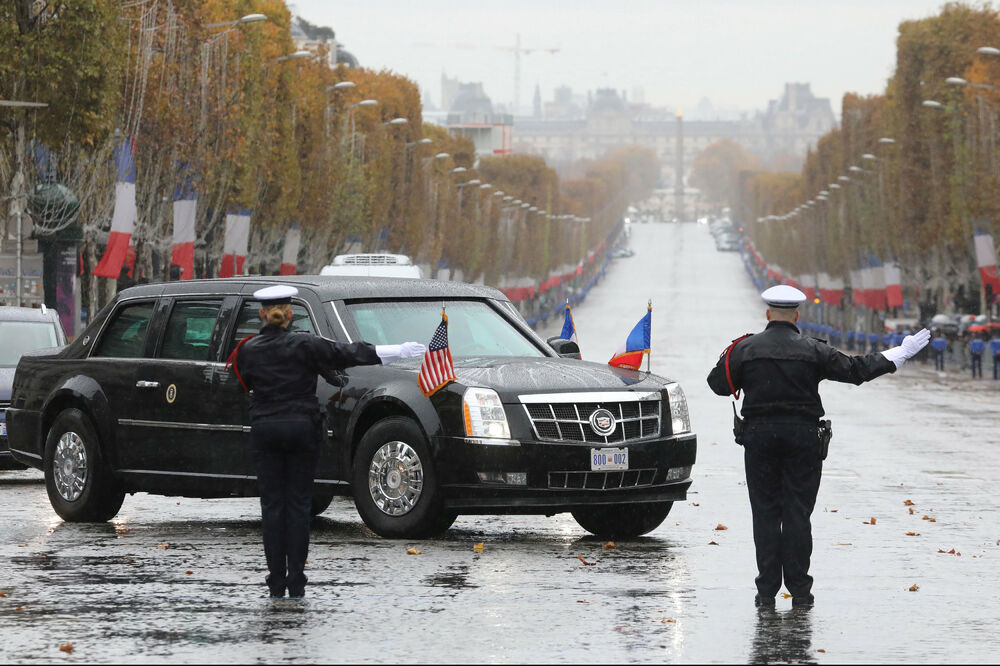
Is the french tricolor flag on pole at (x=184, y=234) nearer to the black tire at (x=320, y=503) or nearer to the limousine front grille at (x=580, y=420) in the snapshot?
the black tire at (x=320, y=503)

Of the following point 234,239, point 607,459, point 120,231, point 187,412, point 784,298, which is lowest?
point 607,459

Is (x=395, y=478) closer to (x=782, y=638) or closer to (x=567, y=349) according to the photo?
(x=567, y=349)

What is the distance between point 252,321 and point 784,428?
4577 millimetres

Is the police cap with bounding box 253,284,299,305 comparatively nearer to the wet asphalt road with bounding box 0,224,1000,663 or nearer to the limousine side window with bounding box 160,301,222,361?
the wet asphalt road with bounding box 0,224,1000,663

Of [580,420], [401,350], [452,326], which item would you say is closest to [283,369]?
[401,350]

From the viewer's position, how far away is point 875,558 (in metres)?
12.6

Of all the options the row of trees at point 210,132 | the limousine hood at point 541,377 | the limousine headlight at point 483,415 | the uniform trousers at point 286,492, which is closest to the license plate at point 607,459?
the limousine hood at point 541,377

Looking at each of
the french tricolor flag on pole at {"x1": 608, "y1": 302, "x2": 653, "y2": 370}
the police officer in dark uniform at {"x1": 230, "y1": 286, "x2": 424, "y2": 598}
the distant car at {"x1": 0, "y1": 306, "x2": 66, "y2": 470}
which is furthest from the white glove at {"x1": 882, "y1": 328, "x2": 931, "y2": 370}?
the distant car at {"x1": 0, "y1": 306, "x2": 66, "y2": 470}

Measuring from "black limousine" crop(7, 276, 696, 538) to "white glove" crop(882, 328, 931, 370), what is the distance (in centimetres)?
248

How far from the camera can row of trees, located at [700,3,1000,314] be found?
221ft

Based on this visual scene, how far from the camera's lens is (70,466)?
1442 cm

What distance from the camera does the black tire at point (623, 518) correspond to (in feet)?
44.3

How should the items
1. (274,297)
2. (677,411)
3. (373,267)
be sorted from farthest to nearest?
(373,267) → (677,411) → (274,297)

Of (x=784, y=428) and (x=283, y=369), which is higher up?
(x=283, y=369)
